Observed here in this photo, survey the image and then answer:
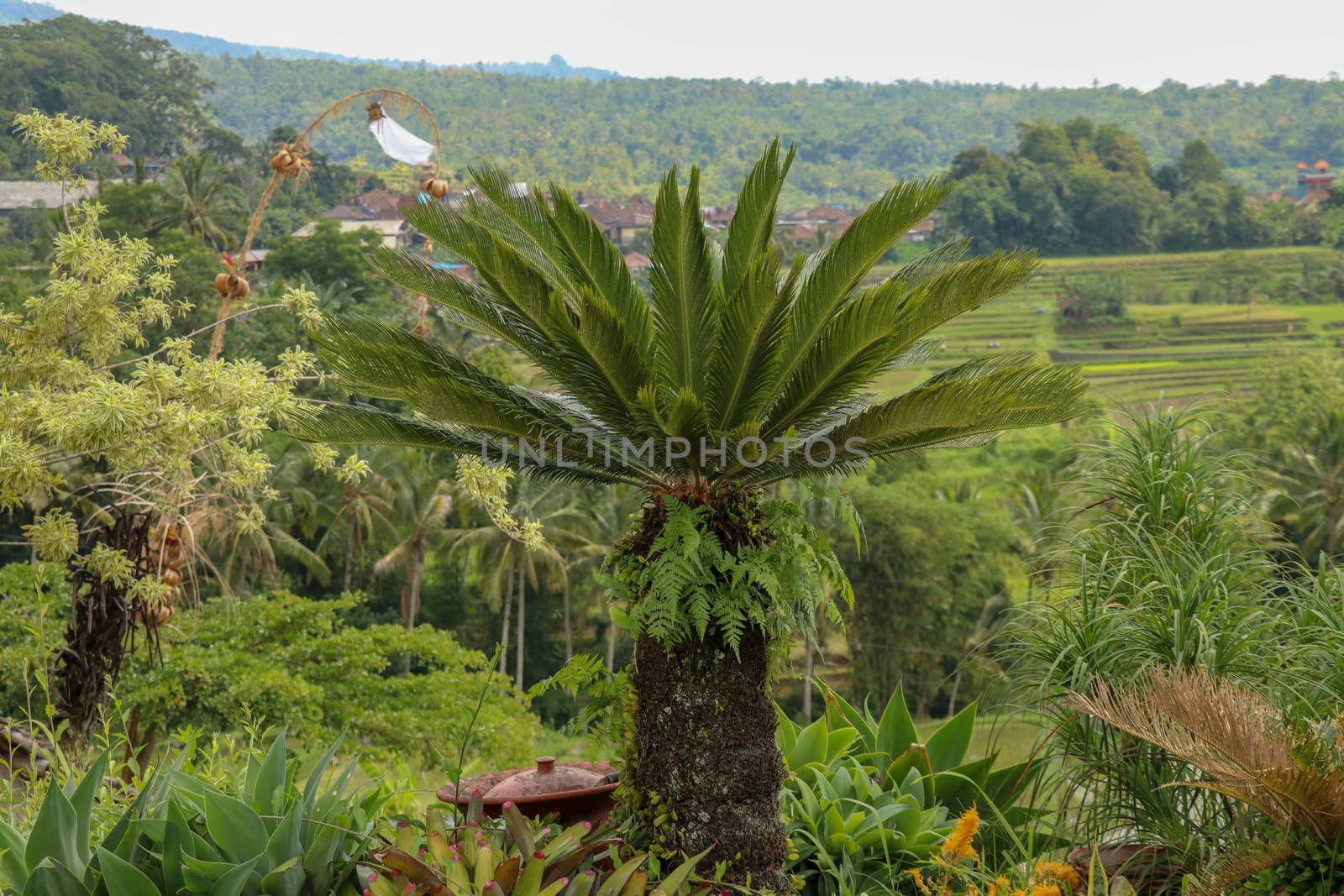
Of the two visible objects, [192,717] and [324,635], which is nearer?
[192,717]

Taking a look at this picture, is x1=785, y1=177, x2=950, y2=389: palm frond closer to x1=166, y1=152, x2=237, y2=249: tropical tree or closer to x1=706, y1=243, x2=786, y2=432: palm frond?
x1=706, y1=243, x2=786, y2=432: palm frond

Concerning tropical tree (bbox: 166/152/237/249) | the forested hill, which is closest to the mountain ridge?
the forested hill

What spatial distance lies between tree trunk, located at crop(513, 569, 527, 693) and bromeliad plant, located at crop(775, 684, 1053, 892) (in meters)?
21.8

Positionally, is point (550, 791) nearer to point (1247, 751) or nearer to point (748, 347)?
point (748, 347)

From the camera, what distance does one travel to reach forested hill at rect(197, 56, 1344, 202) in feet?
255

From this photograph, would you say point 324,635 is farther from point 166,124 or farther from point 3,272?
point 166,124

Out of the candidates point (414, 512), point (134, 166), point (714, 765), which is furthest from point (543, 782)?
point (134, 166)

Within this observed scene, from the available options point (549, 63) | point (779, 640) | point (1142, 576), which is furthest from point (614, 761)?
point (549, 63)

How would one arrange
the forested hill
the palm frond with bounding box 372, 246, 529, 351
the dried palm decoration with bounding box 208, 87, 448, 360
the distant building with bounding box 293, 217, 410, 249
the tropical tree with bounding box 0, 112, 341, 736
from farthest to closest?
the forested hill, the distant building with bounding box 293, 217, 410, 249, the dried palm decoration with bounding box 208, 87, 448, 360, the tropical tree with bounding box 0, 112, 341, 736, the palm frond with bounding box 372, 246, 529, 351

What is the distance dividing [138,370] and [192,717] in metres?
8.09

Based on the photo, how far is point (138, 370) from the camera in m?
5.68

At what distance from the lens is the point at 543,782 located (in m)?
4.24

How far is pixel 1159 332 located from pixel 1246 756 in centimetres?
5412

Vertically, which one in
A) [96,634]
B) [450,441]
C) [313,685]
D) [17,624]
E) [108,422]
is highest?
[450,441]
